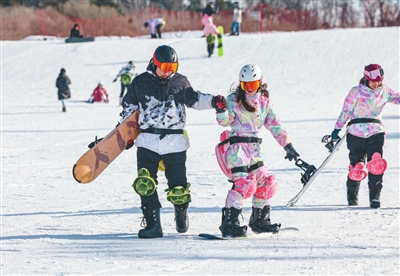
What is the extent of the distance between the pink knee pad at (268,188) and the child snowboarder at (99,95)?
16.3 m

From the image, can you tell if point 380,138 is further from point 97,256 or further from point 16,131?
point 16,131

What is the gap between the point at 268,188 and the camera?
6750 mm

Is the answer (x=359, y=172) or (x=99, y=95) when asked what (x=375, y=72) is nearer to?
(x=359, y=172)

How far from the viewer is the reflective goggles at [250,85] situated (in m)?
6.64

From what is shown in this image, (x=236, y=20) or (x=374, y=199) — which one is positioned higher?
(x=236, y=20)

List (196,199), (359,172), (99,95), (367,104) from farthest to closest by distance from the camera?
(99,95) → (196,199) → (359,172) → (367,104)

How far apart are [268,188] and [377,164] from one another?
186 centimetres

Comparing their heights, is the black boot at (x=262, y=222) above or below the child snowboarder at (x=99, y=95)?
above

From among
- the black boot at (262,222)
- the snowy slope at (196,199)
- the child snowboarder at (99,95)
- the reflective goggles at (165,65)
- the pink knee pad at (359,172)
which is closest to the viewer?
the snowy slope at (196,199)

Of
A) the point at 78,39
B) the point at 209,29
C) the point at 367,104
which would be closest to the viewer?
the point at 367,104

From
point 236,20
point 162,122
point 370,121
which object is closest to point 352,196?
point 370,121

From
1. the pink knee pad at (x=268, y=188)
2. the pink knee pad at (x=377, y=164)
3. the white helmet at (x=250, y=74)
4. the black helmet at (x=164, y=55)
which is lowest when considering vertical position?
the pink knee pad at (x=377, y=164)

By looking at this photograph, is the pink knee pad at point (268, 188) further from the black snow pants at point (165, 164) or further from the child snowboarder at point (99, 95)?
the child snowboarder at point (99, 95)

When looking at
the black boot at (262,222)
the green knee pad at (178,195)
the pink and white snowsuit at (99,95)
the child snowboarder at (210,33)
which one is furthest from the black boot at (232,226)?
the child snowboarder at (210,33)
